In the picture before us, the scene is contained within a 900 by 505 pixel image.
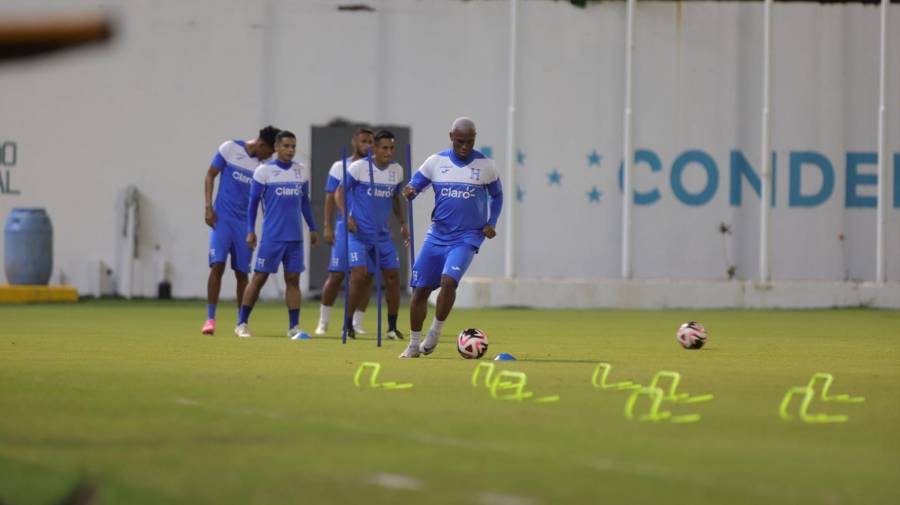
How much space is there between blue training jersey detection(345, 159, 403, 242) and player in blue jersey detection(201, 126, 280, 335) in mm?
1188

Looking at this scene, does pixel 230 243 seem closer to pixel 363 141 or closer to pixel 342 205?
pixel 342 205

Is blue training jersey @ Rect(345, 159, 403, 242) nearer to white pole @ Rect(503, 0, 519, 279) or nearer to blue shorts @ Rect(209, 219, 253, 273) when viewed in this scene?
blue shorts @ Rect(209, 219, 253, 273)

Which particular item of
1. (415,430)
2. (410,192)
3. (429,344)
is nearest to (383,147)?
(410,192)

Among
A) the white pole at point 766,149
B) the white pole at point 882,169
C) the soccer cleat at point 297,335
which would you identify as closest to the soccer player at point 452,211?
the soccer cleat at point 297,335

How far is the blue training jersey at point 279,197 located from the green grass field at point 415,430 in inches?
85.9

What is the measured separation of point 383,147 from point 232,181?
2058mm

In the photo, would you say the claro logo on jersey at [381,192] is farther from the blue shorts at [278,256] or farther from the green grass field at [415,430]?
the green grass field at [415,430]

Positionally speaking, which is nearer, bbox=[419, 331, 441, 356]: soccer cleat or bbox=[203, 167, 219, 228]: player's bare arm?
bbox=[419, 331, 441, 356]: soccer cleat

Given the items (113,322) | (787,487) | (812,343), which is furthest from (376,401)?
(113,322)

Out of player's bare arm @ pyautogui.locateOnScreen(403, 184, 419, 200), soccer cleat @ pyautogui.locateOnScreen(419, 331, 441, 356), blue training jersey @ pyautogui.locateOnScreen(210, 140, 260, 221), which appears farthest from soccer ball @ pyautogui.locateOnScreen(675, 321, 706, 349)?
blue training jersey @ pyautogui.locateOnScreen(210, 140, 260, 221)

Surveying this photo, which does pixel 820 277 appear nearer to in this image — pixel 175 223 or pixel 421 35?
pixel 421 35

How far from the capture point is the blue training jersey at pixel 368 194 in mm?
17875

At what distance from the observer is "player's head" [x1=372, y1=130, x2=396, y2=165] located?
17.6m

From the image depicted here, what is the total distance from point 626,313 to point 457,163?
12079mm
